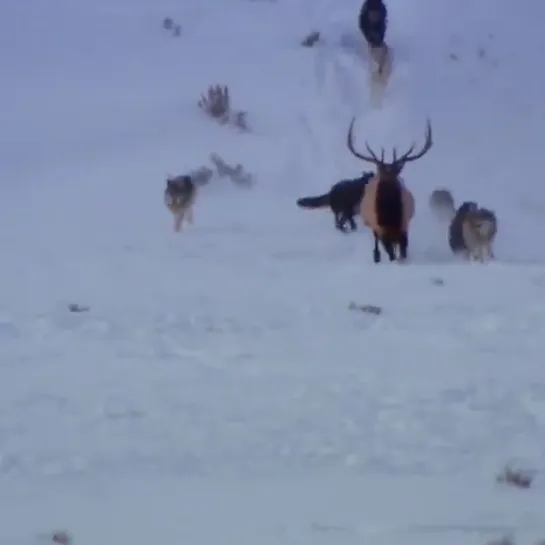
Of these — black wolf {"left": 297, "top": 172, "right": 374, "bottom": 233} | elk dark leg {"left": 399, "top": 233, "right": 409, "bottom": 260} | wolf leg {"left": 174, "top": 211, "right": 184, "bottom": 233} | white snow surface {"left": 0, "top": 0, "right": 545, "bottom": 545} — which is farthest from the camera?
black wolf {"left": 297, "top": 172, "right": 374, "bottom": 233}

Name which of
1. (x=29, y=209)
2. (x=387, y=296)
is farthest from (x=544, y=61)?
(x=387, y=296)

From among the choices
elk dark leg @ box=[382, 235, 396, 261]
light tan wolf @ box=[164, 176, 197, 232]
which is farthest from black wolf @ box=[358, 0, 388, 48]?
elk dark leg @ box=[382, 235, 396, 261]

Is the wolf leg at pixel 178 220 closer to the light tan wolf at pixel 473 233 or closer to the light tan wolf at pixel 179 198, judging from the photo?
the light tan wolf at pixel 179 198

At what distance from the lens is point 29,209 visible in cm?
948

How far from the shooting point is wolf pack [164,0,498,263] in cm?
824

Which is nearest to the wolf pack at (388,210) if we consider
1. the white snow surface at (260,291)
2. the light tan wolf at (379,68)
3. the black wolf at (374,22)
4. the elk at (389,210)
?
the elk at (389,210)

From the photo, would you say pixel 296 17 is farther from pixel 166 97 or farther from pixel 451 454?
pixel 451 454

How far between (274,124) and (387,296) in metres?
5.25

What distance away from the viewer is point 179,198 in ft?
30.0

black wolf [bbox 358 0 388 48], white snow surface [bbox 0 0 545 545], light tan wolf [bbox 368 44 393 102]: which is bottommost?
white snow surface [bbox 0 0 545 545]

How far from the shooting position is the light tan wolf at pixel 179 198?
9.16m

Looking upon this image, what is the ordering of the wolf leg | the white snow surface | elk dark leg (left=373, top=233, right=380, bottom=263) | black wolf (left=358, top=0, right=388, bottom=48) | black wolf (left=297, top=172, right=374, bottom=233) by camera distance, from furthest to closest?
black wolf (left=358, top=0, right=388, bottom=48) → black wolf (left=297, top=172, right=374, bottom=233) → the wolf leg → elk dark leg (left=373, top=233, right=380, bottom=263) → the white snow surface

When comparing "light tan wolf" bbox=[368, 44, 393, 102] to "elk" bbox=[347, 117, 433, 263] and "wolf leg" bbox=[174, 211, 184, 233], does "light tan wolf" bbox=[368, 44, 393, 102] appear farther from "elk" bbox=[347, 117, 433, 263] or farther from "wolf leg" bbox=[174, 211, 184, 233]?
"elk" bbox=[347, 117, 433, 263]

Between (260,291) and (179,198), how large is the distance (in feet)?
8.26
